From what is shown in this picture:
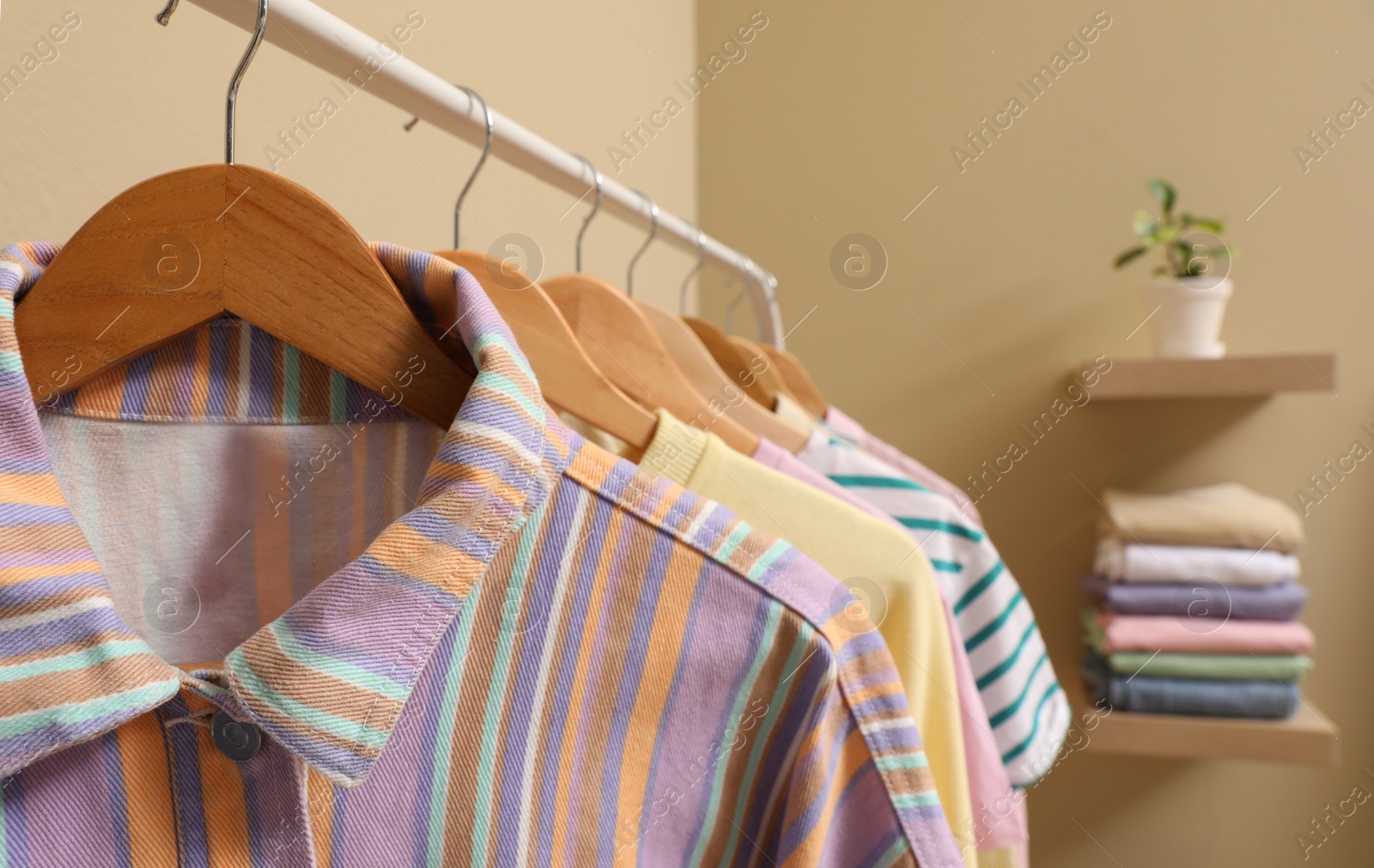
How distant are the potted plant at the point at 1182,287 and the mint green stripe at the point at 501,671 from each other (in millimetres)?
1273

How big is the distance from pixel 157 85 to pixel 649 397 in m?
0.38

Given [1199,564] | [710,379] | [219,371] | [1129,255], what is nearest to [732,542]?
[219,371]

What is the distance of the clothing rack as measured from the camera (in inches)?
15.3

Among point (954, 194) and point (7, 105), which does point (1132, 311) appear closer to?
point (954, 194)

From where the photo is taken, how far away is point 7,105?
52cm

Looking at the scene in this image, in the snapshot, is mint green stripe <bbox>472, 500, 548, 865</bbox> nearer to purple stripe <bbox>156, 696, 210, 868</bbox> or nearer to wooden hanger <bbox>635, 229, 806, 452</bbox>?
purple stripe <bbox>156, 696, 210, 868</bbox>

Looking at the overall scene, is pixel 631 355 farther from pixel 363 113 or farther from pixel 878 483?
pixel 363 113

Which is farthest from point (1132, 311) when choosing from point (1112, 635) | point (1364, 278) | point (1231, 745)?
point (1231, 745)

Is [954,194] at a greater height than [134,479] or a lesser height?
greater

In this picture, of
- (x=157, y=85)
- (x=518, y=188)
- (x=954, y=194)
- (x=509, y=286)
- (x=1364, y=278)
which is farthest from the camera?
(x=954, y=194)

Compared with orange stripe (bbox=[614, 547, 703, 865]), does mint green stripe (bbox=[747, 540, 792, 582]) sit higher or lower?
higher

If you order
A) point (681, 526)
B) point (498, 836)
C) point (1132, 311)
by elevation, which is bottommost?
point (498, 836)

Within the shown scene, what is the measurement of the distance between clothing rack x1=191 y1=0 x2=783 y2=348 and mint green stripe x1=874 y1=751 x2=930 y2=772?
0.36 m

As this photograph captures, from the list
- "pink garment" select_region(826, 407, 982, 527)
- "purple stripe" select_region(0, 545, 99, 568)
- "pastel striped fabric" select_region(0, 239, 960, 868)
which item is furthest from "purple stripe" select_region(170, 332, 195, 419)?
"pink garment" select_region(826, 407, 982, 527)
